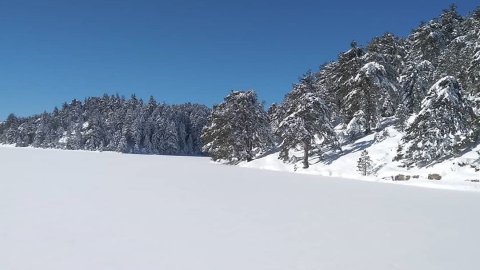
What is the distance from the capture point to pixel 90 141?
129 metres

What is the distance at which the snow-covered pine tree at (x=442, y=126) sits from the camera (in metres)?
30.4

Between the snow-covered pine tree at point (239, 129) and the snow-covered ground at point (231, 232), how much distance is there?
124 feet

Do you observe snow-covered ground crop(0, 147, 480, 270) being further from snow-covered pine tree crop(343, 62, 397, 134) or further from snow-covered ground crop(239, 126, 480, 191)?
snow-covered pine tree crop(343, 62, 397, 134)

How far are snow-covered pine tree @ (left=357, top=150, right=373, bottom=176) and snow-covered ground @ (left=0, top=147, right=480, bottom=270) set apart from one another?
546 inches

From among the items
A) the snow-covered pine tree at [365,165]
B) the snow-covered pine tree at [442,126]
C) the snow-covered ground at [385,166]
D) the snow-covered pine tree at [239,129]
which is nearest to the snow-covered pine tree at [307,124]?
the snow-covered ground at [385,166]

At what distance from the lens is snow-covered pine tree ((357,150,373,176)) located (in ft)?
110

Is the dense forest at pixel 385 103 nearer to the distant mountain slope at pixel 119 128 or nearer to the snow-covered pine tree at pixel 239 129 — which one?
the snow-covered pine tree at pixel 239 129

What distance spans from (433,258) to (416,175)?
22.4 m

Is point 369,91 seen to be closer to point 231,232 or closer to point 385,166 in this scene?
point 385,166

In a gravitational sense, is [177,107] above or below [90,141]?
above

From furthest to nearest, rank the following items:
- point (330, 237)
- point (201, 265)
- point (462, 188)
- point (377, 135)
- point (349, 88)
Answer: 1. point (349, 88)
2. point (377, 135)
3. point (462, 188)
4. point (330, 237)
5. point (201, 265)

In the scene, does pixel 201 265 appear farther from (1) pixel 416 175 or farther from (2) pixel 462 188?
(1) pixel 416 175

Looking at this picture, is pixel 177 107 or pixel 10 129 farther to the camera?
pixel 10 129

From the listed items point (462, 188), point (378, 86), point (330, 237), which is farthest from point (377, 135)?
point (330, 237)
